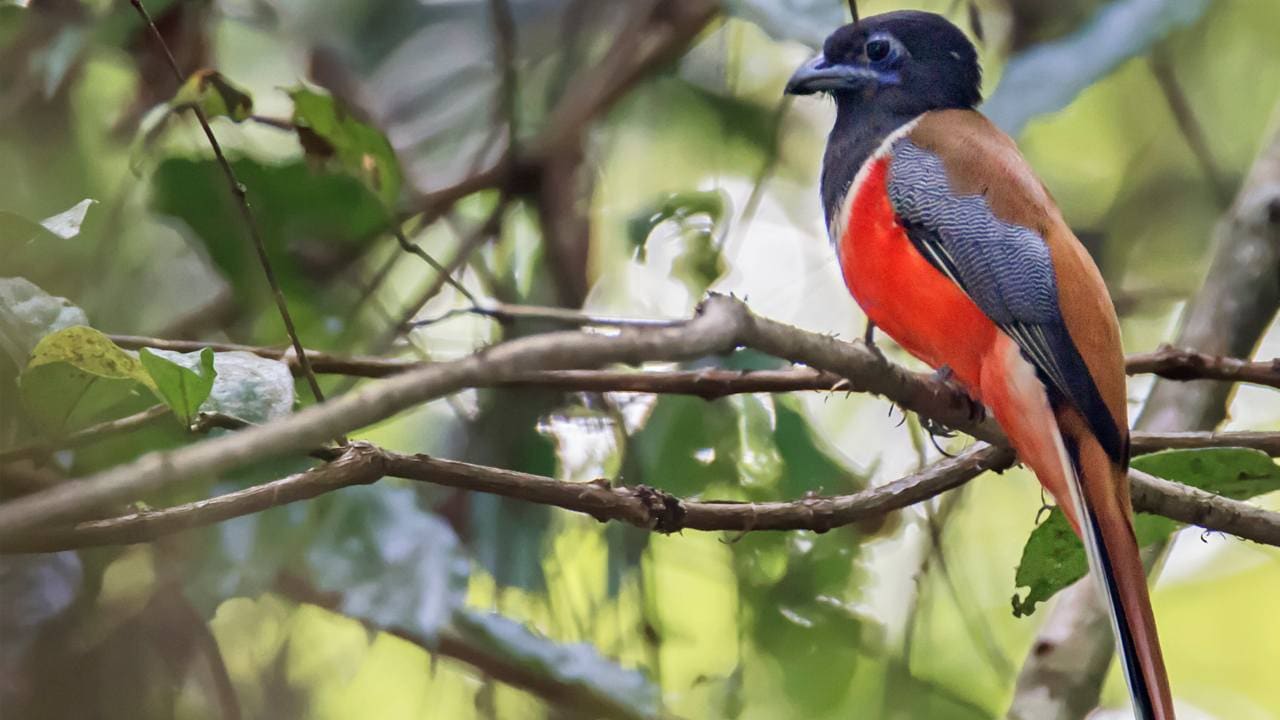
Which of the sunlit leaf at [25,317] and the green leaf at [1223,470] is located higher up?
the green leaf at [1223,470]

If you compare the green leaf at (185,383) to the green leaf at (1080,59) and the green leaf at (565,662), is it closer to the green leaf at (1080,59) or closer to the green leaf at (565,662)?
the green leaf at (565,662)

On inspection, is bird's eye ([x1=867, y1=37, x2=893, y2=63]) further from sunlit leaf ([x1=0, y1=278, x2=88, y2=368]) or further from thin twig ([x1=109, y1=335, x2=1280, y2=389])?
sunlit leaf ([x1=0, y1=278, x2=88, y2=368])

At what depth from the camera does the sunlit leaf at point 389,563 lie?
1.74 meters

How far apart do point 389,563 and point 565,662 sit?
30 centimetres

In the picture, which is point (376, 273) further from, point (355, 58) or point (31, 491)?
point (31, 491)

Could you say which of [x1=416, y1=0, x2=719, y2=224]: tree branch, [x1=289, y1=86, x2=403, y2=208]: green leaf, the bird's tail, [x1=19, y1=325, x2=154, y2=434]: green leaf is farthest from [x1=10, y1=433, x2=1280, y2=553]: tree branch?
[x1=416, y1=0, x2=719, y2=224]: tree branch

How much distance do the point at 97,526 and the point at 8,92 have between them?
59.0 inches

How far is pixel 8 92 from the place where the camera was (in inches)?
91.5

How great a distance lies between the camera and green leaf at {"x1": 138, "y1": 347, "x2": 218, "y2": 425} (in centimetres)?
118

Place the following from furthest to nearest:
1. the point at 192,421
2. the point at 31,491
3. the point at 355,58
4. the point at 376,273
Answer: the point at 355,58, the point at 376,273, the point at 31,491, the point at 192,421

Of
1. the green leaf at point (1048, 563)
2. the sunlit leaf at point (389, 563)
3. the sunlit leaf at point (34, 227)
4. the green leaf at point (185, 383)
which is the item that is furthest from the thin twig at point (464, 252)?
the green leaf at point (1048, 563)

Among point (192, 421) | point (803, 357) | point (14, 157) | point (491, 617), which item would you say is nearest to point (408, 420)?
point (491, 617)

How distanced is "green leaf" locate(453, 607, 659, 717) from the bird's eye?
105 cm

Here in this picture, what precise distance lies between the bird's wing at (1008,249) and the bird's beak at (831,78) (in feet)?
0.70
